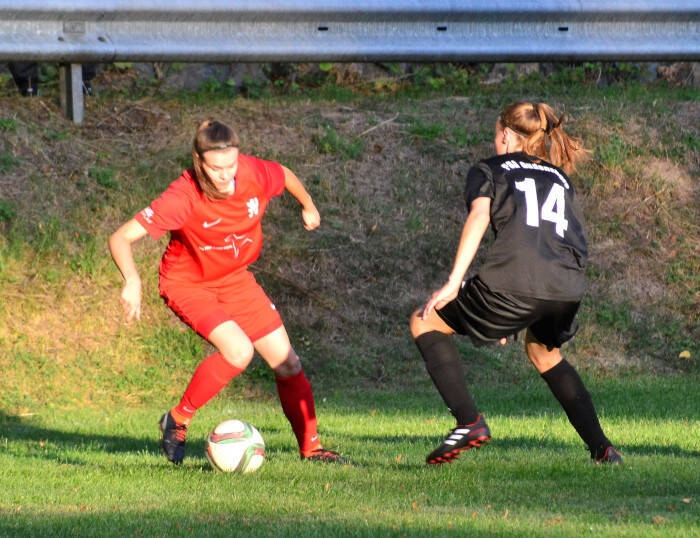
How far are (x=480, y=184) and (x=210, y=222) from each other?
1.49 m

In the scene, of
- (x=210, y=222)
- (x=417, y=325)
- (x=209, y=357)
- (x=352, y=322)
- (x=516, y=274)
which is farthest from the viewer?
(x=352, y=322)

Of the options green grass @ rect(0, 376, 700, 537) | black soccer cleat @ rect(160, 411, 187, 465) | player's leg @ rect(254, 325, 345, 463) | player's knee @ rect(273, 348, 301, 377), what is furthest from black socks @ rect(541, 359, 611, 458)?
black soccer cleat @ rect(160, 411, 187, 465)

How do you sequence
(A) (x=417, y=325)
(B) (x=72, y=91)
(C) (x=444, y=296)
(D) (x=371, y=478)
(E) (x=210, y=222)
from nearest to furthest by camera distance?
1. (C) (x=444, y=296)
2. (D) (x=371, y=478)
3. (A) (x=417, y=325)
4. (E) (x=210, y=222)
5. (B) (x=72, y=91)

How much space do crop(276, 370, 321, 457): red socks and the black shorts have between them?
1.09 meters

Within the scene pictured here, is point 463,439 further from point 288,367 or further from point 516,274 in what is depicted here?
point 288,367

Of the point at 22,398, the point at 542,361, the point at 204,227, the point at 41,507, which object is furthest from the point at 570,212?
the point at 22,398

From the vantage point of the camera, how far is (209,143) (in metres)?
6.43

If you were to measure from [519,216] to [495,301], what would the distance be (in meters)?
0.45

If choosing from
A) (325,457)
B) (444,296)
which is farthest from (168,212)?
(325,457)

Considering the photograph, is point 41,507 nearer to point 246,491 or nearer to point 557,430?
point 246,491

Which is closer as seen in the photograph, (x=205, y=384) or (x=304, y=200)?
(x=205, y=384)

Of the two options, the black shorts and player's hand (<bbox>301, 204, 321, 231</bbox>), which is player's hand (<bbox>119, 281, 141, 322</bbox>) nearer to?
player's hand (<bbox>301, 204, 321, 231</bbox>)

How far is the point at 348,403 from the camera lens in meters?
9.19

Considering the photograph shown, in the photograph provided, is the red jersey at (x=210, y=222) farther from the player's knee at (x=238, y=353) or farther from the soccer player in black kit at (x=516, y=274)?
the soccer player in black kit at (x=516, y=274)
